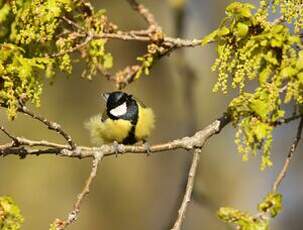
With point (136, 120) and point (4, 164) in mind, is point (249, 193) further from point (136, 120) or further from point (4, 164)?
point (136, 120)

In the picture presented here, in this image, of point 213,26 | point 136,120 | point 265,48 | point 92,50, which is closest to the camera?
point 265,48

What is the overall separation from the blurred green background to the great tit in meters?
3.23

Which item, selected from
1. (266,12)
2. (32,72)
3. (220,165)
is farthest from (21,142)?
(220,165)

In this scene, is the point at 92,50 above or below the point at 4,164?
below

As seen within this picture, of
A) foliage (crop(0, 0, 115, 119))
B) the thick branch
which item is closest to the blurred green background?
foliage (crop(0, 0, 115, 119))

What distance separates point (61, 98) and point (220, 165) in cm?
167

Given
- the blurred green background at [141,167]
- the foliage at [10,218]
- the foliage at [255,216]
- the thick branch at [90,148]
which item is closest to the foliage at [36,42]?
the thick branch at [90,148]

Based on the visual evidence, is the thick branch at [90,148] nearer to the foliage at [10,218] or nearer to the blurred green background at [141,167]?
the foliage at [10,218]

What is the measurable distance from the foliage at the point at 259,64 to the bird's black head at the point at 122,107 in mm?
1296

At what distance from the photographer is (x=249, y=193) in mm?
8289

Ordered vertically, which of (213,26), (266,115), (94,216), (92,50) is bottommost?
(266,115)

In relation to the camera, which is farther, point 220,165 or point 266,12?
point 220,165

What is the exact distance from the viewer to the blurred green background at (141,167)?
7508 mm

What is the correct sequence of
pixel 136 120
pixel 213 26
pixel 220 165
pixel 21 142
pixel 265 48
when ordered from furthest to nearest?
pixel 220 165 → pixel 213 26 → pixel 136 120 → pixel 21 142 → pixel 265 48
